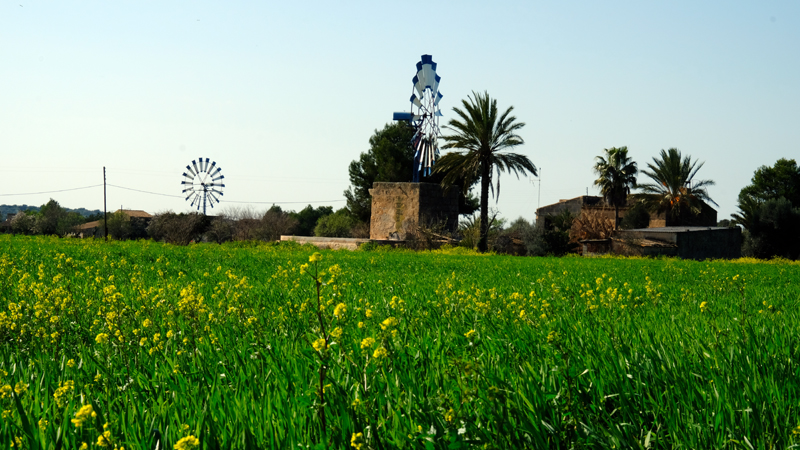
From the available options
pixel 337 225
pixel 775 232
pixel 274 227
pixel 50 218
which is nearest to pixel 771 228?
pixel 775 232

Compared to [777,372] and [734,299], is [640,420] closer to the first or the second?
[777,372]

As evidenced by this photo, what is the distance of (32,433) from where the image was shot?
7.11ft

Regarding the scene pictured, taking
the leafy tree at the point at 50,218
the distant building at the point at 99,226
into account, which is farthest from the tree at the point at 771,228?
the leafy tree at the point at 50,218

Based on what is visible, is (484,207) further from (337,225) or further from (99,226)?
(99,226)

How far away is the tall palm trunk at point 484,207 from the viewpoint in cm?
2969

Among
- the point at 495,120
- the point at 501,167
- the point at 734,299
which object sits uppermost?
the point at 495,120

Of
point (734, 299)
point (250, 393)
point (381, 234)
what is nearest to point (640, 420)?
point (250, 393)

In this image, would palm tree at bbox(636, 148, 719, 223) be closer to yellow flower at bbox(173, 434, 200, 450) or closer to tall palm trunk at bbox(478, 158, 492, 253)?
tall palm trunk at bbox(478, 158, 492, 253)

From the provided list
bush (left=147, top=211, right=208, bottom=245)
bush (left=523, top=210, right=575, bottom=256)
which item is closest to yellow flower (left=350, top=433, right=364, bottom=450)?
bush (left=523, top=210, right=575, bottom=256)

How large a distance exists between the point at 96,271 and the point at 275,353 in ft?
27.1

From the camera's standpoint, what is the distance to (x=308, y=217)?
65.9 meters

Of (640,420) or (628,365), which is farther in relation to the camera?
(628,365)

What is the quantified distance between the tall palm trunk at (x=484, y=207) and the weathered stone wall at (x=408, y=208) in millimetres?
3548

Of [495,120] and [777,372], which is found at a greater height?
[495,120]
